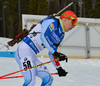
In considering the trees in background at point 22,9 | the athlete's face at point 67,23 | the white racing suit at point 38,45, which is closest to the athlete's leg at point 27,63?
the white racing suit at point 38,45

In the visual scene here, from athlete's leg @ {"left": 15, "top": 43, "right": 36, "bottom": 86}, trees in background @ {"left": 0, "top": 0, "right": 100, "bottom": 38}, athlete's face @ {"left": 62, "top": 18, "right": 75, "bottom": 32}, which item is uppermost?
trees in background @ {"left": 0, "top": 0, "right": 100, "bottom": 38}

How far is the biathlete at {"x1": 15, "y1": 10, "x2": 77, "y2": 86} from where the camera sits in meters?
2.68

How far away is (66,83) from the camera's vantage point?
16.4 feet

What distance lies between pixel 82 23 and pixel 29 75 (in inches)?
337

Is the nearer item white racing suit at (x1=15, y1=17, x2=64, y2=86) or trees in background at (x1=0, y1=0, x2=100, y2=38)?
white racing suit at (x1=15, y1=17, x2=64, y2=86)

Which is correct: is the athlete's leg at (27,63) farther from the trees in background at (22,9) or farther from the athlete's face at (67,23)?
the trees in background at (22,9)

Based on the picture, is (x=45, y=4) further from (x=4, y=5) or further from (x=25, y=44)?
(x=25, y=44)

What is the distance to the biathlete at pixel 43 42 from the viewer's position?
8.80 feet


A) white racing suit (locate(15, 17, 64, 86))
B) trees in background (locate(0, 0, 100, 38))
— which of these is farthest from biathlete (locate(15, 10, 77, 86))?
trees in background (locate(0, 0, 100, 38))

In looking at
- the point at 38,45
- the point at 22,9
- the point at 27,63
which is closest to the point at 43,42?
the point at 38,45

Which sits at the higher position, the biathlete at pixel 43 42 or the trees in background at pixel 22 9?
the trees in background at pixel 22 9

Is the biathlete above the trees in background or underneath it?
underneath

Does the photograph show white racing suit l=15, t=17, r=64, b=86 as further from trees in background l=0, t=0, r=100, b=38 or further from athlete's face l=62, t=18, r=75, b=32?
trees in background l=0, t=0, r=100, b=38

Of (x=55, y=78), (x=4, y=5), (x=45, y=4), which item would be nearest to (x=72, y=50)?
(x=55, y=78)
